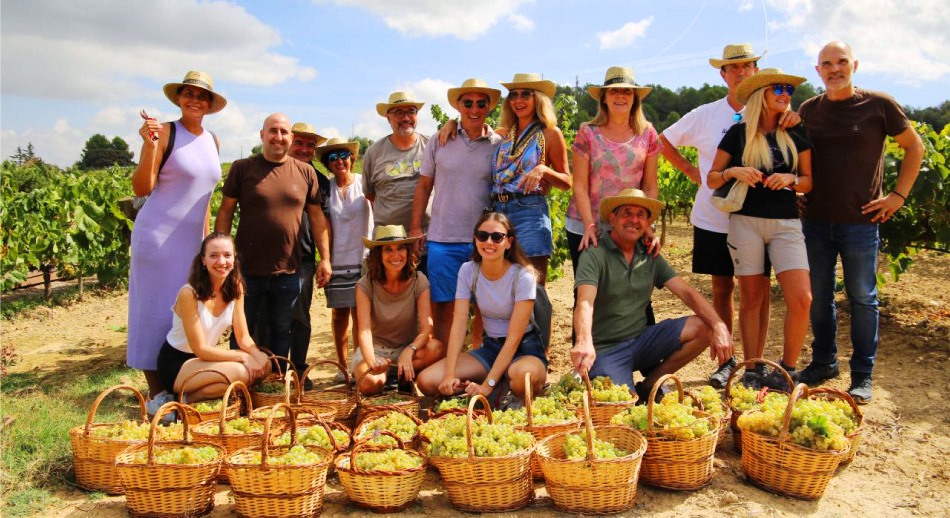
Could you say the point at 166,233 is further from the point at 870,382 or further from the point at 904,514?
the point at 870,382

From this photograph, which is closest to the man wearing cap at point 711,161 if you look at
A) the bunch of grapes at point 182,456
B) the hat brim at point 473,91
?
the hat brim at point 473,91

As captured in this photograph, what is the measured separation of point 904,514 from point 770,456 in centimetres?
65

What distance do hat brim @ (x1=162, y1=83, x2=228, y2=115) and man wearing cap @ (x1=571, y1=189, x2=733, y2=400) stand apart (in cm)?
273

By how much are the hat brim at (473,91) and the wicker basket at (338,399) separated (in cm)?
Answer: 200

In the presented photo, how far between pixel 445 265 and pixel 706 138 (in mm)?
2098

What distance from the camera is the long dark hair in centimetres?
443

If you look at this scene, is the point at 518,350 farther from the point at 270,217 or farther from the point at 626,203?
the point at 270,217

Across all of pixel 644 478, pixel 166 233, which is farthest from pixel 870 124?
pixel 166 233

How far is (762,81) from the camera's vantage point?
4461 millimetres

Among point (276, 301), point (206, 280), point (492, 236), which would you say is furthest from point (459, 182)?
→ point (206, 280)

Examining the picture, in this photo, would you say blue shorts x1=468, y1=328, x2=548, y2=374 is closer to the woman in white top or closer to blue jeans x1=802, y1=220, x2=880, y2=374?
the woman in white top

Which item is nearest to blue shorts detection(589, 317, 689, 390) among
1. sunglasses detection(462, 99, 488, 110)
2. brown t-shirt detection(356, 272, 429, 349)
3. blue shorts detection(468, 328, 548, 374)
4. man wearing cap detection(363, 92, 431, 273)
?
blue shorts detection(468, 328, 548, 374)

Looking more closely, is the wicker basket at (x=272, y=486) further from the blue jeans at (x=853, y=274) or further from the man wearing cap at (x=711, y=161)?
the blue jeans at (x=853, y=274)

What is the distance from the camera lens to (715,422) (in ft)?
11.8
